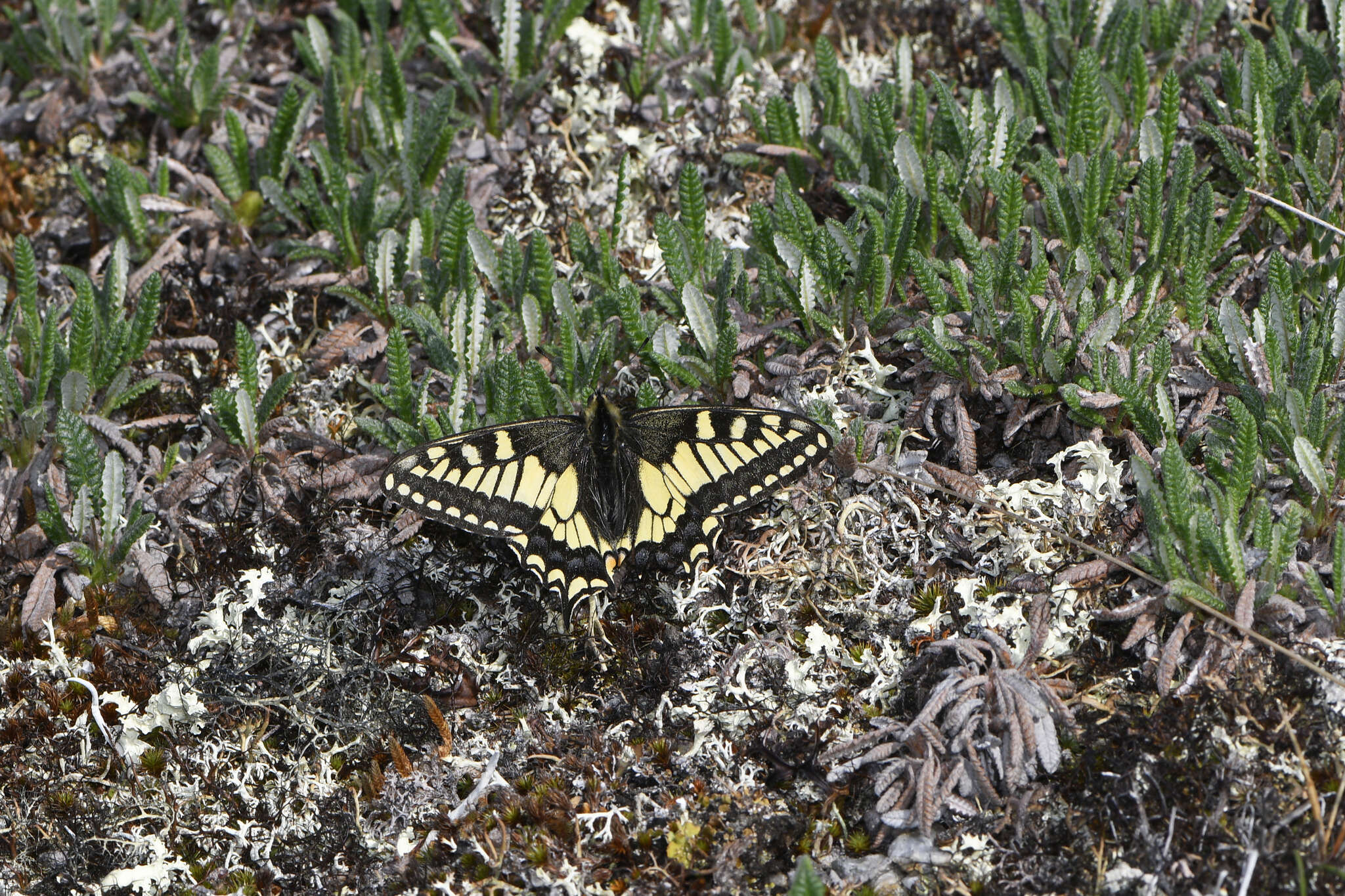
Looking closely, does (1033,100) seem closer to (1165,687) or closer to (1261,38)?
(1261,38)

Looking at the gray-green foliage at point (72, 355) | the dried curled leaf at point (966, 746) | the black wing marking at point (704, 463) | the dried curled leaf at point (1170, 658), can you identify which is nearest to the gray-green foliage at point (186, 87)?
the gray-green foliage at point (72, 355)

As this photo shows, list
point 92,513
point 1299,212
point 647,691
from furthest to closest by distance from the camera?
point 92,513 < point 1299,212 < point 647,691

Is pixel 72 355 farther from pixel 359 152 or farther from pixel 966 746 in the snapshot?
pixel 966 746

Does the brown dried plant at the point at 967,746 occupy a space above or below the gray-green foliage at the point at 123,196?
below

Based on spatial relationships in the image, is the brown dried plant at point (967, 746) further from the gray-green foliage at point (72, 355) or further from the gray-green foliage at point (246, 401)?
the gray-green foliage at point (72, 355)

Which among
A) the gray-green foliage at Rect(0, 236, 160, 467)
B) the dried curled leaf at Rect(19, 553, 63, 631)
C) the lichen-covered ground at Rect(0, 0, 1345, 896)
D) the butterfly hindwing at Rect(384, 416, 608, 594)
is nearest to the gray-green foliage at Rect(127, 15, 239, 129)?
the gray-green foliage at Rect(0, 236, 160, 467)

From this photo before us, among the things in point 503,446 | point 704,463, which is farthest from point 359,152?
point 704,463

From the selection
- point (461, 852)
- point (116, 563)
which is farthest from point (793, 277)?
point (116, 563)

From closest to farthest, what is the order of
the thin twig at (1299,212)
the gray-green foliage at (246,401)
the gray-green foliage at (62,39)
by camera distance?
1. the thin twig at (1299,212)
2. the gray-green foliage at (246,401)
3. the gray-green foliage at (62,39)
